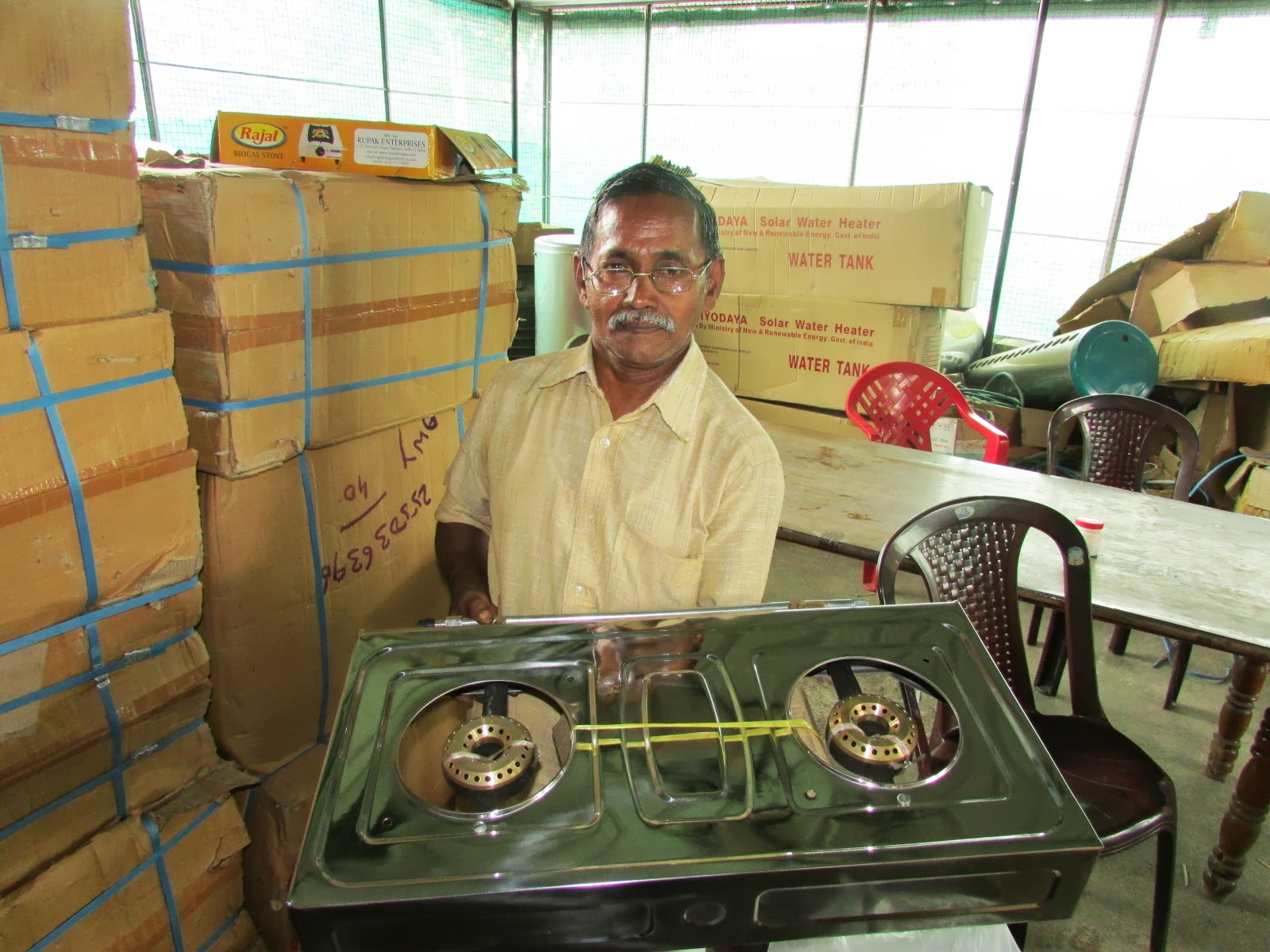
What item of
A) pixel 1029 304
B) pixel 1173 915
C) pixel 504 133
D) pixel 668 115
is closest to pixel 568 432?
pixel 1173 915

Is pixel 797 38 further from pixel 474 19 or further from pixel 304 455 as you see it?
pixel 304 455

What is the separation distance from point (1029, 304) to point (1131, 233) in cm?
79

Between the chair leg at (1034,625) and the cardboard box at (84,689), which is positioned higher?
the cardboard box at (84,689)

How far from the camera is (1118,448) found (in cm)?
301

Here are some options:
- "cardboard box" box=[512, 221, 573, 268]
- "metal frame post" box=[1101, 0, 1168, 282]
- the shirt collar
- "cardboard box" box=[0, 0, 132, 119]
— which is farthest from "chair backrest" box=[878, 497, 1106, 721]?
"metal frame post" box=[1101, 0, 1168, 282]

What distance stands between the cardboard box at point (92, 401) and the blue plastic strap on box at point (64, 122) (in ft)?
0.93

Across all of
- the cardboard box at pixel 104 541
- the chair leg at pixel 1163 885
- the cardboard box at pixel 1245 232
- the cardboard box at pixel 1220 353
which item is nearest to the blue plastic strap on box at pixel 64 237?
the cardboard box at pixel 104 541

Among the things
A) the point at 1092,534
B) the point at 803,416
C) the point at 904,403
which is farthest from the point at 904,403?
the point at 1092,534

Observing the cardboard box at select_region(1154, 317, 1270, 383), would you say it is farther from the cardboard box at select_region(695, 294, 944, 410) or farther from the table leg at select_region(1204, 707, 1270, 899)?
the table leg at select_region(1204, 707, 1270, 899)

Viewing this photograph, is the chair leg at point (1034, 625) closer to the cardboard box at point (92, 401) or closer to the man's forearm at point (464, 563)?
the man's forearm at point (464, 563)

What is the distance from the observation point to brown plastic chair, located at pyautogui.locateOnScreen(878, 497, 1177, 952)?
1.69 m

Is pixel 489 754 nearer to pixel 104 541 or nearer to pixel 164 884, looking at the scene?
pixel 104 541

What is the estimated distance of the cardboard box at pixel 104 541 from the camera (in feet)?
3.95

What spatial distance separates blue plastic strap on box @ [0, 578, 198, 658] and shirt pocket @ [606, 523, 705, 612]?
82 cm
